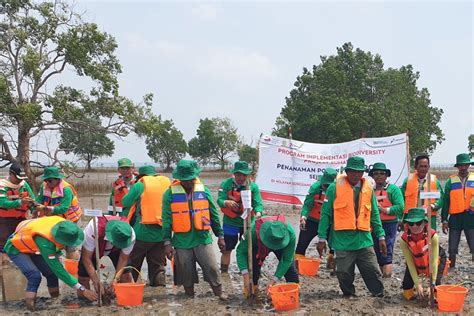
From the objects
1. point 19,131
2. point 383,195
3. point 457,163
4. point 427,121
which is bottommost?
point 383,195

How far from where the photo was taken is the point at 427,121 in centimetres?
3475

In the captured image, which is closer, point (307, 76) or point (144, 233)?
point (144, 233)

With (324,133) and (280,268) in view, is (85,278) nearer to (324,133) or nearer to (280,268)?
(280,268)

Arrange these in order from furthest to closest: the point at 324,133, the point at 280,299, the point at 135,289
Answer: the point at 324,133 < the point at 135,289 < the point at 280,299

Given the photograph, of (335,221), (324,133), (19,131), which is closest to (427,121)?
(324,133)

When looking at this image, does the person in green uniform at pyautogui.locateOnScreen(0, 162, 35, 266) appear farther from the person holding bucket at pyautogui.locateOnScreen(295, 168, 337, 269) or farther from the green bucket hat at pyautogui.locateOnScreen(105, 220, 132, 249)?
the person holding bucket at pyautogui.locateOnScreen(295, 168, 337, 269)

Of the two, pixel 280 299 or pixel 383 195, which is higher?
pixel 383 195

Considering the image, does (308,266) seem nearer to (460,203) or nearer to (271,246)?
(271,246)

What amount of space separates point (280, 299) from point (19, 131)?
12841 mm

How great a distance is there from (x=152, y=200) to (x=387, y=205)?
324 cm

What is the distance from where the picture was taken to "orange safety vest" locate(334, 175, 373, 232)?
5379mm

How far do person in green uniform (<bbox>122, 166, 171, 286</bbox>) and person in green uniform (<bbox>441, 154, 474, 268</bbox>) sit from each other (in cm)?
436

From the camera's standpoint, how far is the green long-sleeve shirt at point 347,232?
5.41m

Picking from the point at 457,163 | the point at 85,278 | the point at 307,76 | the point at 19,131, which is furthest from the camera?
the point at 307,76
